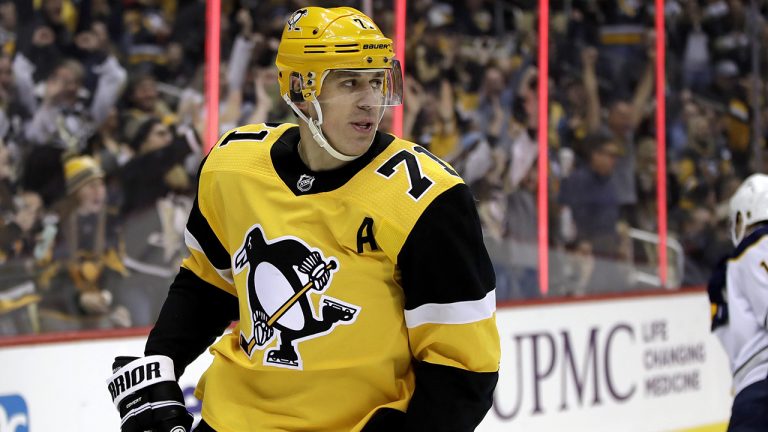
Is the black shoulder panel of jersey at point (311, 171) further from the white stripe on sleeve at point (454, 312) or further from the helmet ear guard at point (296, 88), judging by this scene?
the white stripe on sleeve at point (454, 312)

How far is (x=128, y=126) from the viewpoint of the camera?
4.20 meters

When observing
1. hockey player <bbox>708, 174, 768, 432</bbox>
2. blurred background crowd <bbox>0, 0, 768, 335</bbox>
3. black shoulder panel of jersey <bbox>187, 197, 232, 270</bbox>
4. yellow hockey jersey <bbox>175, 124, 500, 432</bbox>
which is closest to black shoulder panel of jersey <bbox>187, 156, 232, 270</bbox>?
black shoulder panel of jersey <bbox>187, 197, 232, 270</bbox>

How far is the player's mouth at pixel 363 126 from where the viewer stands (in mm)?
1783

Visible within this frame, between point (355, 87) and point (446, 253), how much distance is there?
322 mm

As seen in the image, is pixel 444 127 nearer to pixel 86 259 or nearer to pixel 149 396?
pixel 86 259

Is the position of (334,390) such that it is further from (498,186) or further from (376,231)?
(498,186)

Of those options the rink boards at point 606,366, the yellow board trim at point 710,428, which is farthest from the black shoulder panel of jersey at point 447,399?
the yellow board trim at point 710,428

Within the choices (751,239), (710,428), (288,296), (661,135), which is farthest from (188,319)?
(661,135)

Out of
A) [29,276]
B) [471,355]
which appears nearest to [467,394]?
[471,355]

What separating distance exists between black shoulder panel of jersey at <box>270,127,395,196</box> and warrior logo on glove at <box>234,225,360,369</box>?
3.5 inches

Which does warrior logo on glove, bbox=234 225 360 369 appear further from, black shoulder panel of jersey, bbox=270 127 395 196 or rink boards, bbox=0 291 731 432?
rink boards, bbox=0 291 731 432

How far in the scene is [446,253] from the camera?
1677 millimetres

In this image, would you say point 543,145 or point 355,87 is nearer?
point 355,87

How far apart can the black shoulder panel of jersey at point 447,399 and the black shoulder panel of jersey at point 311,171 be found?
1.02ft
